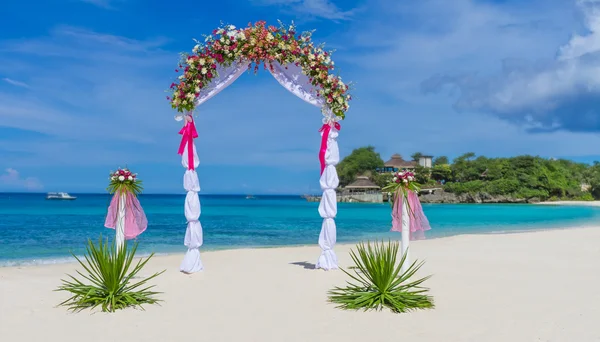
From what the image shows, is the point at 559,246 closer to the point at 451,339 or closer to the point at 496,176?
the point at 451,339

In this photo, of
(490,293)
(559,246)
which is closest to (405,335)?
(490,293)

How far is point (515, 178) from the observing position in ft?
266

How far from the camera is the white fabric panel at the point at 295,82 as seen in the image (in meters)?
9.65

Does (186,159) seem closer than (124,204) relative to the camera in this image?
No

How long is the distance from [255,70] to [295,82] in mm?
791

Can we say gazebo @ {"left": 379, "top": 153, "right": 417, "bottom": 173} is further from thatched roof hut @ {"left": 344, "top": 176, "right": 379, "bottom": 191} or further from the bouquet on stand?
the bouquet on stand

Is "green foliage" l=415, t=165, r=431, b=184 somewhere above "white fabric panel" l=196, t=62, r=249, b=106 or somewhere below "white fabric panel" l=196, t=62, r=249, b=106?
above

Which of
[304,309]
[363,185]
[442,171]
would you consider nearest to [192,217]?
[304,309]

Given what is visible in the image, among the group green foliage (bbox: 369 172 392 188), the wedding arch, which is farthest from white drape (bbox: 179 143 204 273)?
green foliage (bbox: 369 172 392 188)

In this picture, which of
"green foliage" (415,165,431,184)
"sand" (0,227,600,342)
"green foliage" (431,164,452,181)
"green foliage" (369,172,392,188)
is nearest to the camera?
"sand" (0,227,600,342)

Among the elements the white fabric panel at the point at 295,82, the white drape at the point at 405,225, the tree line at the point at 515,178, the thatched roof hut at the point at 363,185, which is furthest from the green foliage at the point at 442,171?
the white drape at the point at 405,225

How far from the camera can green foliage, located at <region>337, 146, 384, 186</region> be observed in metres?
97.8

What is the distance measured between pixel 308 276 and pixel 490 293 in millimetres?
3026

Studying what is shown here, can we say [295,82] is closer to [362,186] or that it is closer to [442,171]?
[362,186]
